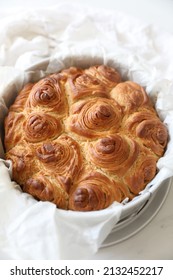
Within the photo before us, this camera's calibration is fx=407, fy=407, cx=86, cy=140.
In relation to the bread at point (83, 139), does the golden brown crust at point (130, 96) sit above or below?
above

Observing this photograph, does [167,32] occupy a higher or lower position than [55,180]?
higher

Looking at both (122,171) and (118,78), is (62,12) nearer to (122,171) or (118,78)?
(118,78)

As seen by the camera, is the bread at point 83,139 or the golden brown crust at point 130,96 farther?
the golden brown crust at point 130,96

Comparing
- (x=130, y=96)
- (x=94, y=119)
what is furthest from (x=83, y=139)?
(x=130, y=96)

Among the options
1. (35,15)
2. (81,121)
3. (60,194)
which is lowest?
(60,194)

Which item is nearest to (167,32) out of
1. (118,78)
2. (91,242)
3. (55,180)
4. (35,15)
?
(118,78)

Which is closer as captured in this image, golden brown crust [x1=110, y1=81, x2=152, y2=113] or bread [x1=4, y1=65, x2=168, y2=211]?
bread [x1=4, y1=65, x2=168, y2=211]

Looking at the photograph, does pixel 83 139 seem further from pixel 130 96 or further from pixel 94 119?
A: pixel 130 96

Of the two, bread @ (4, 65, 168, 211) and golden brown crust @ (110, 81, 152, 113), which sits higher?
golden brown crust @ (110, 81, 152, 113)
